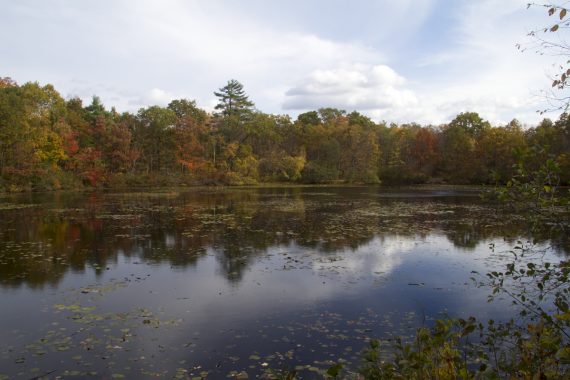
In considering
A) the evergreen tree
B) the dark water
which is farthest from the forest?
the dark water

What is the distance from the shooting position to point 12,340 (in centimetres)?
646

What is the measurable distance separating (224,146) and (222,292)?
167 ft

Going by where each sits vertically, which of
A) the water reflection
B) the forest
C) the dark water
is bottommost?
the dark water

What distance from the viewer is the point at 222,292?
9.07m

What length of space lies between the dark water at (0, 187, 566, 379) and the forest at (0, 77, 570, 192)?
90.3 ft

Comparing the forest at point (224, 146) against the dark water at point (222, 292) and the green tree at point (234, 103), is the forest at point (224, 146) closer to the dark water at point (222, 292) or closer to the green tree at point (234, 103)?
the green tree at point (234, 103)

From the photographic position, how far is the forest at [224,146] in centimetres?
4156

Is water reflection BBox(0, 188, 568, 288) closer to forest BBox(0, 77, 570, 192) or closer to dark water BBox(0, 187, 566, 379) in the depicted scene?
dark water BBox(0, 187, 566, 379)

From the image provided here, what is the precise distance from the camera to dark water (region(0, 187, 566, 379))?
5938 millimetres

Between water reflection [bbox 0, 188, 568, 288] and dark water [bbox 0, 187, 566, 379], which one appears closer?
dark water [bbox 0, 187, 566, 379]

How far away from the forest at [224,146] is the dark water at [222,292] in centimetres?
2752

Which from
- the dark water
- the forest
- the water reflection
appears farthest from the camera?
the forest

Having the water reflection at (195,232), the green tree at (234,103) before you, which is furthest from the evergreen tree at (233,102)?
the water reflection at (195,232)

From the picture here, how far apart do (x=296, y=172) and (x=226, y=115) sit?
44.3 ft
